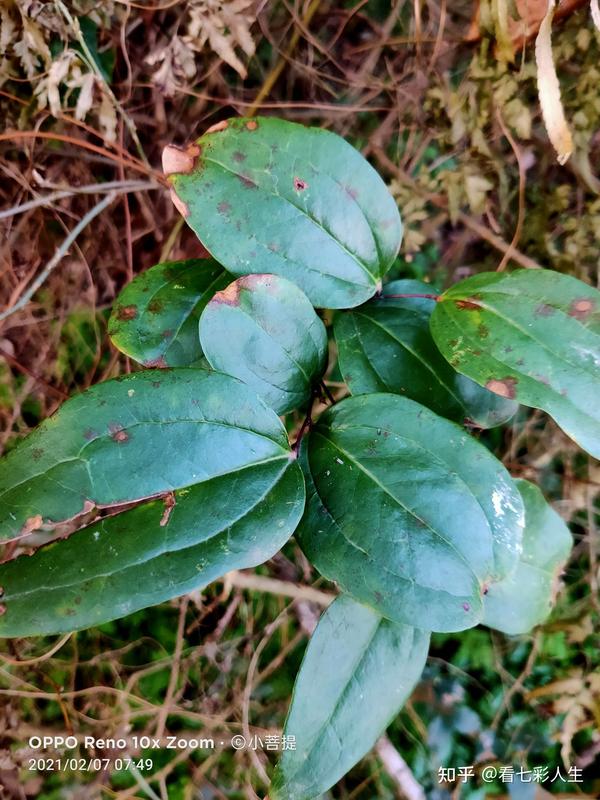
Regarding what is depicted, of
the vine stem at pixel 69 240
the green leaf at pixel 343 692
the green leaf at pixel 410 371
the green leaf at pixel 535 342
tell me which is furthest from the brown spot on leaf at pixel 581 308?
the vine stem at pixel 69 240

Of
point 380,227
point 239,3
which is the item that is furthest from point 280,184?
point 239,3

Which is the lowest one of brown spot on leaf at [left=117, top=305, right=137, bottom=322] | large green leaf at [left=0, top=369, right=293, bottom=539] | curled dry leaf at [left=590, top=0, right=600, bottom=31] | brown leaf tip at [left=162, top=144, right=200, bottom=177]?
large green leaf at [left=0, top=369, right=293, bottom=539]

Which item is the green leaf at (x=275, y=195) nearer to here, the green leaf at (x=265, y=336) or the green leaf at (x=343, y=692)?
the green leaf at (x=265, y=336)

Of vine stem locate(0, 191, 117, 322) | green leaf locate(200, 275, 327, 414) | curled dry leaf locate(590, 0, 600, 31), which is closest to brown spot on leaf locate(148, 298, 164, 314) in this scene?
green leaf locate(200, 275, 327, 414)

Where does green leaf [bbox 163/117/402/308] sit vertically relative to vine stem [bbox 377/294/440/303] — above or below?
above

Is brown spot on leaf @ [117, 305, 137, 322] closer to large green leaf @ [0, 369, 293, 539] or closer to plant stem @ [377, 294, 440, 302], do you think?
large green leaf @ [0, 369, 293, 539]

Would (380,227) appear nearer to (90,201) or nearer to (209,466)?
(209,466)

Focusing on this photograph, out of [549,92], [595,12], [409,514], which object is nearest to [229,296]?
[409,514]
